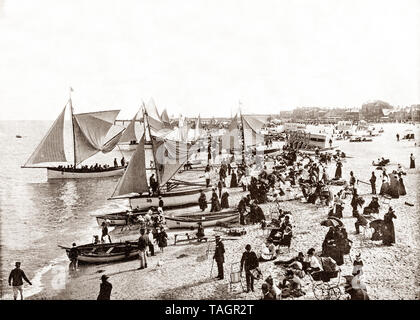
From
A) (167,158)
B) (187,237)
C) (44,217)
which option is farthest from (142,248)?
(44,217)

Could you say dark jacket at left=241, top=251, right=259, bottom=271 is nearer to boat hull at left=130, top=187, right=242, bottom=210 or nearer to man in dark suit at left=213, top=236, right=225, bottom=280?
man in dark suit at left=213, top=236, right=225, bottom=280

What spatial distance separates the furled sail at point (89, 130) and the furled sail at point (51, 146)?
3.27 meters

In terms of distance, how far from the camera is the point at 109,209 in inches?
1099

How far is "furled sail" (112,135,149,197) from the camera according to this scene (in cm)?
2266

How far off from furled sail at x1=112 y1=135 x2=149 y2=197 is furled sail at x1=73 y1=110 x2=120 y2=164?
20.5 meters

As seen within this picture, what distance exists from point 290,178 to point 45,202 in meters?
22.6

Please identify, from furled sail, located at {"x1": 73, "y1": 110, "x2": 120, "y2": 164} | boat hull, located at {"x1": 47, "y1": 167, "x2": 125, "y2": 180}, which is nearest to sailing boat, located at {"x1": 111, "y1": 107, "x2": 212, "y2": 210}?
furled sail, located at {"x1": 73, "y1": 110, "x2": 120, "y2": 164}

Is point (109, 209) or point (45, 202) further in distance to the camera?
point (45, 202)

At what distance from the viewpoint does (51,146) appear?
38.5 metres

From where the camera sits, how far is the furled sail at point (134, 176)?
892 inches

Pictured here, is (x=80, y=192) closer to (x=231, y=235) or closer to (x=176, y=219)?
(x=176, y=219)

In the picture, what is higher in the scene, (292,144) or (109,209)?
(292,144)
